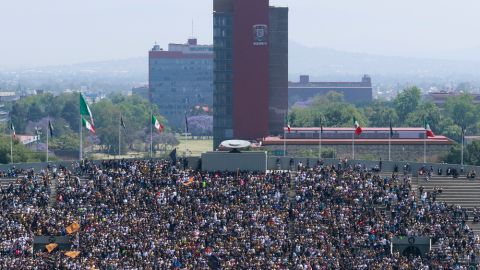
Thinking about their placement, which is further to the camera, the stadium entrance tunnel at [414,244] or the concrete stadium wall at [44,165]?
the concrete stadium wall at [44,165]

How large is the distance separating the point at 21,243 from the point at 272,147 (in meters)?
64.9

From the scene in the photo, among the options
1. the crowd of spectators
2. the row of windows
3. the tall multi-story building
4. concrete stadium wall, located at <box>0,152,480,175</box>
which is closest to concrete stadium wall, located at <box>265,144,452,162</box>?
the tall multi-story building

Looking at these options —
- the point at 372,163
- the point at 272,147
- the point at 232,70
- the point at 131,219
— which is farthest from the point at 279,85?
the point at 131,219

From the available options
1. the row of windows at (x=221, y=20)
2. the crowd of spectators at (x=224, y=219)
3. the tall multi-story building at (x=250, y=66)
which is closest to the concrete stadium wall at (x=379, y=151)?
the tall multi-story building at (x=250, y=66)

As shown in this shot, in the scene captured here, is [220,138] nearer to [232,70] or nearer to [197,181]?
[232,70]

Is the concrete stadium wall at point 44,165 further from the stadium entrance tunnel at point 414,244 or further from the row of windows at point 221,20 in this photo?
the row of windows at point 221,20

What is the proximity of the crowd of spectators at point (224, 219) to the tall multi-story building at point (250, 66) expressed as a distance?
71309mm

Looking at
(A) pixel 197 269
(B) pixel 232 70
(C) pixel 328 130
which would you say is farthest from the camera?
(B) pixel 232 70

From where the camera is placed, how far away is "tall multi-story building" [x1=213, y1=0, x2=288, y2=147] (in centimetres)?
15838

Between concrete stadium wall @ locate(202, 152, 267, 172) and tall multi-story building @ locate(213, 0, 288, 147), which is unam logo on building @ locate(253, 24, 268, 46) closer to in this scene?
tall multi-story building @ locate(213, 0, 288, 147)

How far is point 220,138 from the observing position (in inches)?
6486

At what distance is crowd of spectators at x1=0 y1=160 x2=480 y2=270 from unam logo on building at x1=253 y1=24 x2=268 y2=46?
71891mm

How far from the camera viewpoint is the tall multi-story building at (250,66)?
158375 mm

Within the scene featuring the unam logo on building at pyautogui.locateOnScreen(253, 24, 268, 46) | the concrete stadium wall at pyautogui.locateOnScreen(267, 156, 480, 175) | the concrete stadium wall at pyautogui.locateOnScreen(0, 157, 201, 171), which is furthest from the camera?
the unam logo on building at pyautogui.locateOnScreen(253, 24, 268, 46)
